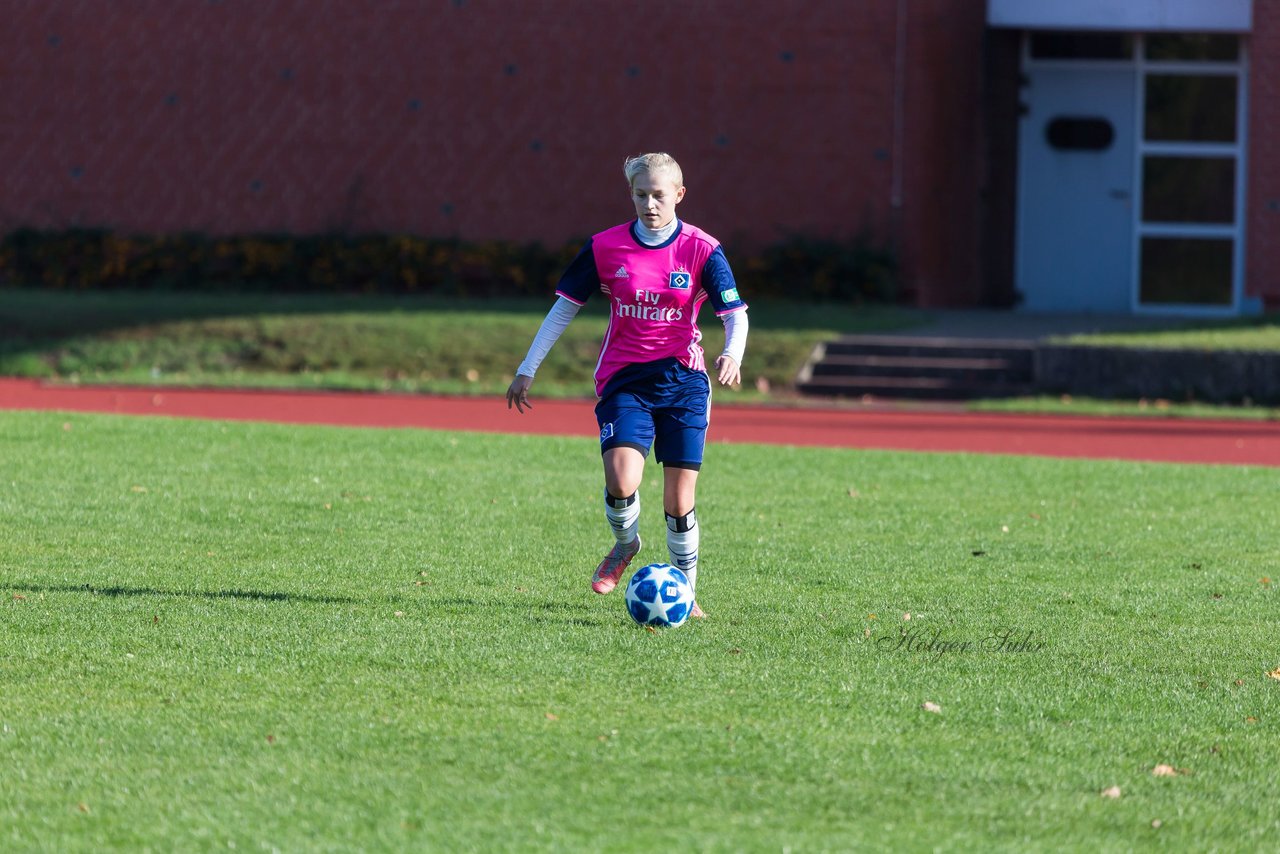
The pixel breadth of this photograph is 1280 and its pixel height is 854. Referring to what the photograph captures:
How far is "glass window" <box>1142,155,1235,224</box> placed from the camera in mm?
23047

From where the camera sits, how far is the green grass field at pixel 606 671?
4.51 m

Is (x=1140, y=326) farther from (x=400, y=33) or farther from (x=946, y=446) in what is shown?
(x=400, y=33)

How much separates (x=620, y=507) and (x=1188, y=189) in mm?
18090

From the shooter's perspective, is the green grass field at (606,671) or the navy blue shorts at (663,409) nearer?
the green grass field at (606,671)

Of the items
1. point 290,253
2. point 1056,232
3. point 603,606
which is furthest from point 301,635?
point 1056,232

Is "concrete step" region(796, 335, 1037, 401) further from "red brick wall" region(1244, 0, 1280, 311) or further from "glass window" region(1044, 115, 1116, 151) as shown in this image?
"glass window" region(1044, 115, 1116, 151)

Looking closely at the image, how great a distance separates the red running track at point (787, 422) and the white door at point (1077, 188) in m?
8.05

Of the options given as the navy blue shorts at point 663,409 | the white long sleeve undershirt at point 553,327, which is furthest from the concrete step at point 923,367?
the navy blue shorts at point 663,409

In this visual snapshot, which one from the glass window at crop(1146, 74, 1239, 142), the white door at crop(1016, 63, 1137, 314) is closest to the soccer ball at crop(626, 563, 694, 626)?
the white door at crop(1016, 63, 1137, 314)

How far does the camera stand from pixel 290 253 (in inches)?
911

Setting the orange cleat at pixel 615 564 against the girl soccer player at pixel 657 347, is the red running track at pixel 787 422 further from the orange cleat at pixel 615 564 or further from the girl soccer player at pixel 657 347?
the girl soccer player at pixel 657 347

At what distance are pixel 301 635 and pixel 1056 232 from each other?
61.4 feet

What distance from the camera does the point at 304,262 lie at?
23141 mm

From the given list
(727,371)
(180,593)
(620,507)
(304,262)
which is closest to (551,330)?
(620,507)
